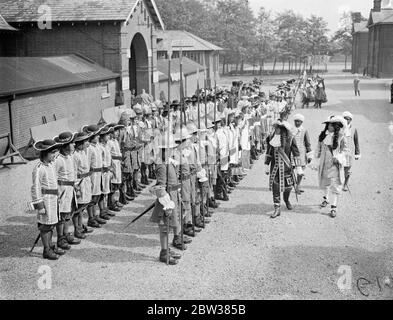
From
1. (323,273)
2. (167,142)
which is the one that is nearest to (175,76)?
(167,142)

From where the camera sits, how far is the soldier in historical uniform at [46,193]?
25.7 feet

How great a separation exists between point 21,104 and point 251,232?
11055mm

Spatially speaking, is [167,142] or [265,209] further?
[265,209]

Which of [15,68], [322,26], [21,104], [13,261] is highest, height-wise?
[322,26]

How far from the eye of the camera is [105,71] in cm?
2422

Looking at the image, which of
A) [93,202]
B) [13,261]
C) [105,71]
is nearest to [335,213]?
[93,202]

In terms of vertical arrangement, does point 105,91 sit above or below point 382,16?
below

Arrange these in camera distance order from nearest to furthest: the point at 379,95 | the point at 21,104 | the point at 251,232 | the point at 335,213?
the point at 251,232 < the point at 335,213 < the point at 21,104 < the point at 379,95

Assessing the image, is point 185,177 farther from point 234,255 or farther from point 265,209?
point 265,209

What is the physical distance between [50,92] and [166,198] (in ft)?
41.7

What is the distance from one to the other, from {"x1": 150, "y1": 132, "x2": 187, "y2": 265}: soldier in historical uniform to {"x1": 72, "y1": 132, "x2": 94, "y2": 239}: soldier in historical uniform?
1.75 metres

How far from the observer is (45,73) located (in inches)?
776

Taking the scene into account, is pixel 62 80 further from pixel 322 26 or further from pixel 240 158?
pixel 322 26

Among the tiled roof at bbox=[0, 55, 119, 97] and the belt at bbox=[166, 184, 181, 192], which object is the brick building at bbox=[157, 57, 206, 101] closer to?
the tiled roof at bbox=[0, 55, 119, 97]
